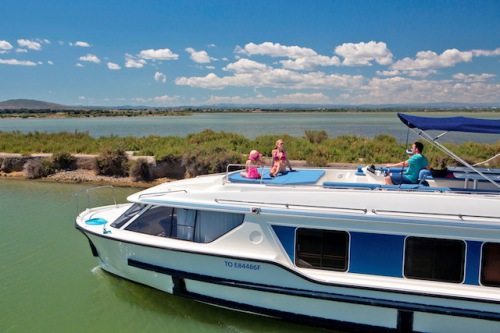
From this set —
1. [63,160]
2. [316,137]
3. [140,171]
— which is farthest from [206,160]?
[316,137]

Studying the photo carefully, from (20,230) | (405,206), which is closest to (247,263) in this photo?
(405,206)

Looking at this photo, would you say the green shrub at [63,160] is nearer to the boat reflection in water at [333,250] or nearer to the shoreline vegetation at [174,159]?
the shoreline vegetation at [174,159]

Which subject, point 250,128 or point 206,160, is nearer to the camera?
point 206,160

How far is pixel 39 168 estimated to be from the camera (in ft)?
59.6

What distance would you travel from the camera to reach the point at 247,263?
5.64m

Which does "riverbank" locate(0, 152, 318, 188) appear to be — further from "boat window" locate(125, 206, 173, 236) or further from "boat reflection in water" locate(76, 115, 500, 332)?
"boat reflection in water" locate(76, 115, 500, 332)

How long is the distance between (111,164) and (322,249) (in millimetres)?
14473

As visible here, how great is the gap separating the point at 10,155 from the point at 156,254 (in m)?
17.9

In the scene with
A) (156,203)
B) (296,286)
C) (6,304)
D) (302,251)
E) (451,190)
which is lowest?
(6,304)

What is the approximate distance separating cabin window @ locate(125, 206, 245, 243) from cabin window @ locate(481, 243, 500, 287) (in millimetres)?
3374

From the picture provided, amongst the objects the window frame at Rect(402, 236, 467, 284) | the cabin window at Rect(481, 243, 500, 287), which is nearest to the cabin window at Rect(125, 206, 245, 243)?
the window frame at Rect(402, 236, 467, 284)

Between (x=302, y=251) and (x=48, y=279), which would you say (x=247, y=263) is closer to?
(x=302, y=251)

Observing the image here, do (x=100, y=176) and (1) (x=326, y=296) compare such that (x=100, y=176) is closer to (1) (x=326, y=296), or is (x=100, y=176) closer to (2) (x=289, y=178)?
(2) (x=289, y=178)

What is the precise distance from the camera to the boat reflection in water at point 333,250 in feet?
16.6
